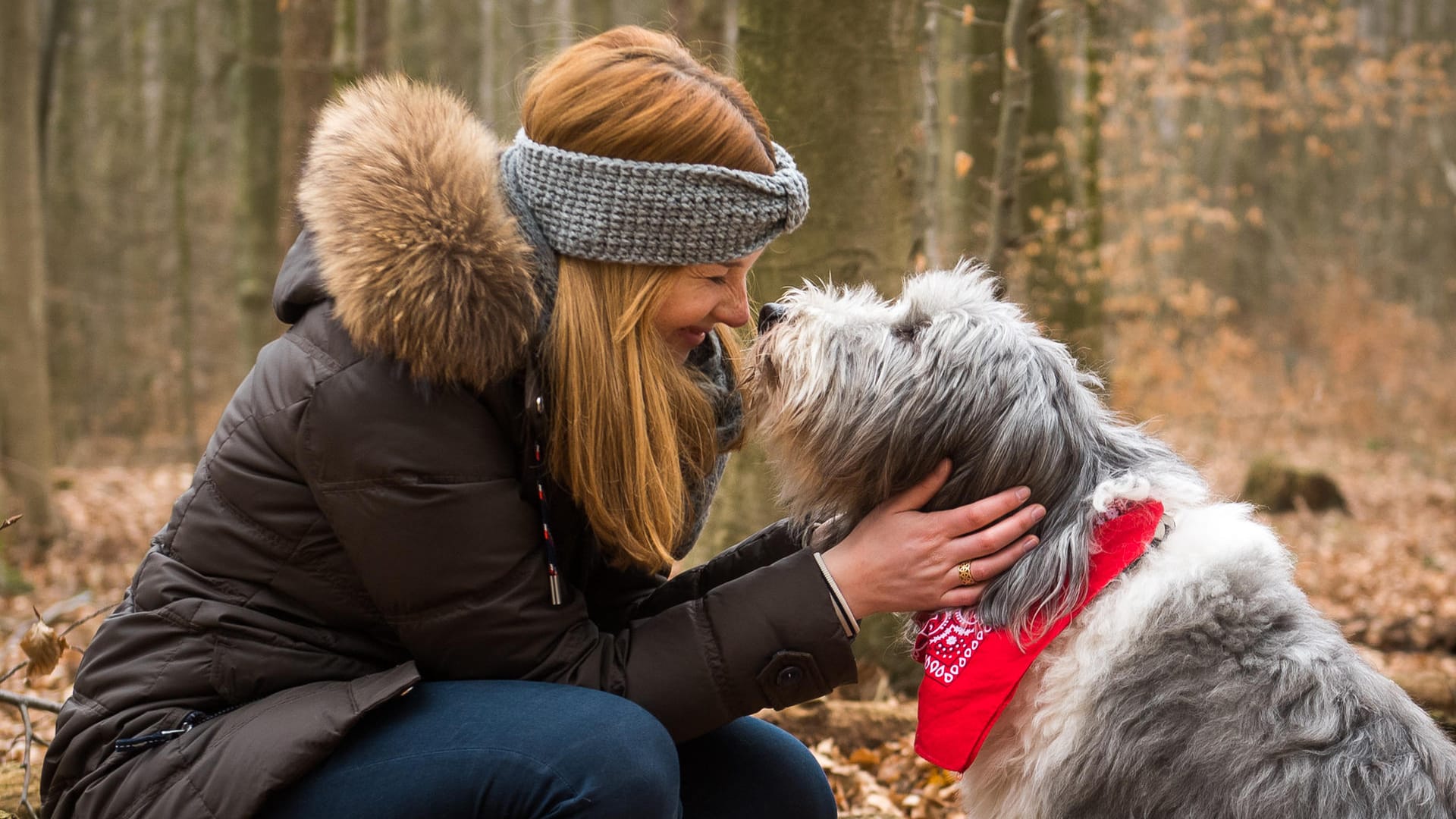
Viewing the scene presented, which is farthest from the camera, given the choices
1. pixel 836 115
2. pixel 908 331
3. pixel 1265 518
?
pixel 1265 518

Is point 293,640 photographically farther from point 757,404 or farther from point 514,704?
point 757,404

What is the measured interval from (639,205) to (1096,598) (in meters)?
1.13

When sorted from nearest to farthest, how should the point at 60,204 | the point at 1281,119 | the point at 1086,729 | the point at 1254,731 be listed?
1. the point at 1254,731
2. the point at 1086,729
3. the point at 1281,119
4. the point at 60,204

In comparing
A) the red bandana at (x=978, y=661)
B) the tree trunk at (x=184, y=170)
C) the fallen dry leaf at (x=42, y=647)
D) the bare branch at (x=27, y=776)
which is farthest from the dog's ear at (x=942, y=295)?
the tree trunk at (x=184, y=170)

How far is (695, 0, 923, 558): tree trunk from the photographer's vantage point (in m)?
3.79

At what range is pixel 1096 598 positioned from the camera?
2227mm

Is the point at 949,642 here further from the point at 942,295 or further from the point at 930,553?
the point at 942,295

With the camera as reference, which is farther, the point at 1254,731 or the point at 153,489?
the point at 153,489

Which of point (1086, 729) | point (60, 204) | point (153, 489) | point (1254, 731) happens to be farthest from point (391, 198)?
point (60, 204)

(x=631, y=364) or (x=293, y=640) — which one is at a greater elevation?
(x=631, y=364)

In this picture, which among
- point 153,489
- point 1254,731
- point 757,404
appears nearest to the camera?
point 1254,731

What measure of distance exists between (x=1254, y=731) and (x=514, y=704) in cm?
129

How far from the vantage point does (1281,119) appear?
41.9 ft

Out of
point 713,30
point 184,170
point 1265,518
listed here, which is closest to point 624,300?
point 713,30
